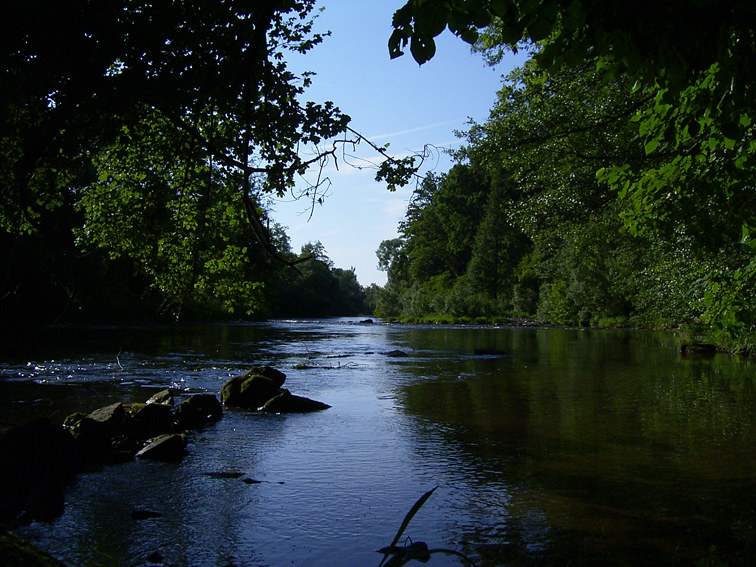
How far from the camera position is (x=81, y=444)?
920 cm

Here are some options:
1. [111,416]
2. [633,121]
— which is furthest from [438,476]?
[111,416]

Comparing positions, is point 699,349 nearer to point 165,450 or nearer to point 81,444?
point 165,450

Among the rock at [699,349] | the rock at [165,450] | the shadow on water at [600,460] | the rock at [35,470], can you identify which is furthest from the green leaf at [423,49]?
the rock at [699,349]

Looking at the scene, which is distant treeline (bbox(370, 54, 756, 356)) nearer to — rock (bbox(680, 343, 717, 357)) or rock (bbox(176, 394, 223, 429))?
rock (bbox(680, 343, 717, 357))

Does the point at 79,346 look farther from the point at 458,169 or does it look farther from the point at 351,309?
the point at 351,309

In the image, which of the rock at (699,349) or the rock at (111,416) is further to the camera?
the rock at (699,349)

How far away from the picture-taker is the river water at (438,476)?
607 cm

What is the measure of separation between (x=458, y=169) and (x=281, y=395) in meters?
71.2

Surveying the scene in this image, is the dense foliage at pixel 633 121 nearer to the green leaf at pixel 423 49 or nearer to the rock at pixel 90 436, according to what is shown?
the green leaf at pixel 423 49

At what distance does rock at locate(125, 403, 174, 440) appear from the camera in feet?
34.1

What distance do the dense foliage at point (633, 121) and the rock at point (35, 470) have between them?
262 inches

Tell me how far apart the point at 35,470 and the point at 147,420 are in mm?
2592

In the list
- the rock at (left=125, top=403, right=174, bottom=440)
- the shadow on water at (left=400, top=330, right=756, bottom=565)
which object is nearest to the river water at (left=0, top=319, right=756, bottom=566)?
the shadow on water at (left=400, top=330, right=756, bottom=565)

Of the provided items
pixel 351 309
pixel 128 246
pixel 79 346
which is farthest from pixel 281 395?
pixel 351 309
